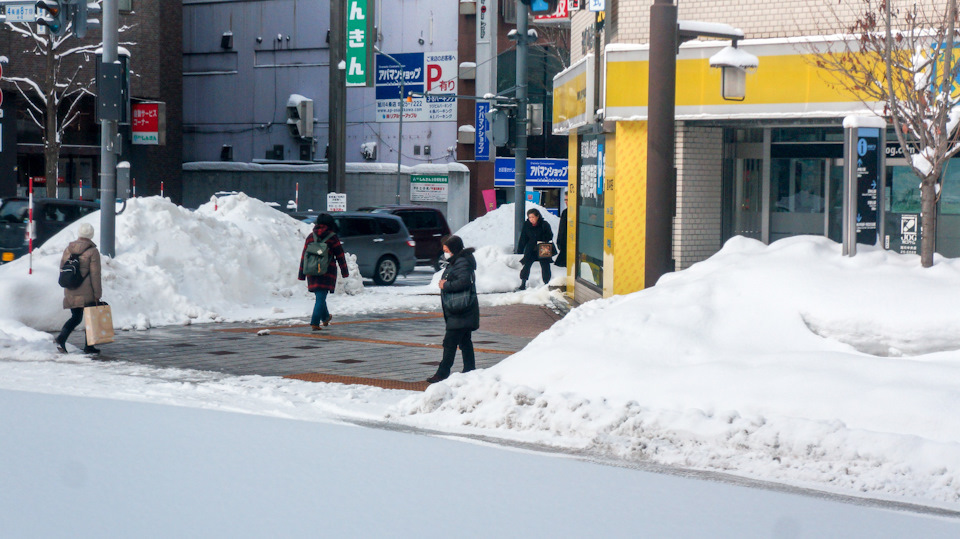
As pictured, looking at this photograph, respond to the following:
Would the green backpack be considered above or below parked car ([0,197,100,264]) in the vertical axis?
below

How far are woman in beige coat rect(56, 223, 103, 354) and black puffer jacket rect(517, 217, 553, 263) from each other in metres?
9.90

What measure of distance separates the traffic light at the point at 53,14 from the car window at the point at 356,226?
7471 millimetres

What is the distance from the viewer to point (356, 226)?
23.8 metres

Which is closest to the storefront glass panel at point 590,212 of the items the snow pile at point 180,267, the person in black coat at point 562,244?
the person in black coat at point 562,244

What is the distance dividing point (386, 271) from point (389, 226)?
1026 mm

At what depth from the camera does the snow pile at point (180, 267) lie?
1480 centimetres

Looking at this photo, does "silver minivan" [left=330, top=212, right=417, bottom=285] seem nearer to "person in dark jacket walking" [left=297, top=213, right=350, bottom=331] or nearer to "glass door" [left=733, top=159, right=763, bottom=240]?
"person in dark jacket walking" [left=297, top=213, right=350, bottom=331]

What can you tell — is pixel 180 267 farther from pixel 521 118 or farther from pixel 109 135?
pixel 521 118

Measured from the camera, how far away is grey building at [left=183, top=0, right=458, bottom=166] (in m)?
42.9

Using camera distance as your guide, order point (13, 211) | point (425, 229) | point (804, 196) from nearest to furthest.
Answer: point (804, 196)
point (13, 211)
point (425, 229)

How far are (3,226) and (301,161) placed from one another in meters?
25.4

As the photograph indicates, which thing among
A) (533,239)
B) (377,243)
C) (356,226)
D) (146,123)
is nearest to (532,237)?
(533,239)

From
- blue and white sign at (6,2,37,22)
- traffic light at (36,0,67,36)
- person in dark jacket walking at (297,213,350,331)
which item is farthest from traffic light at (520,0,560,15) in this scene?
blue and white sign at (6,2,37,22)

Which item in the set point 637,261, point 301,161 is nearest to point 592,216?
point 637,261
